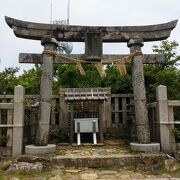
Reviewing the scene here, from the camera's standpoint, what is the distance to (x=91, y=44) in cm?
880

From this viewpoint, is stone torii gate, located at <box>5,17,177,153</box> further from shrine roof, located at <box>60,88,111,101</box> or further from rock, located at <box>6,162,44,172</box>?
shrine roof, located at <box>60,88,111,101</box>

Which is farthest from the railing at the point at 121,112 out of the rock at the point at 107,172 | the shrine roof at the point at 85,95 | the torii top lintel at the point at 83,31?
the rock at the point at 107,172

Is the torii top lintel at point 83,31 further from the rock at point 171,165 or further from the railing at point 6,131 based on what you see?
the rock at point 171,165

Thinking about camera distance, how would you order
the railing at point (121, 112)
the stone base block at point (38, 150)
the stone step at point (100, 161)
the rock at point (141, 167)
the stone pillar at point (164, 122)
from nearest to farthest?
the rock at point (141, 167) → the stone step at point (100, 161) → the stone base block at point (38, 150) → the stone pillar at point (164, 122) → the railing at point (121, 112)

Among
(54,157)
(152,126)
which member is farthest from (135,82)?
(54,157)

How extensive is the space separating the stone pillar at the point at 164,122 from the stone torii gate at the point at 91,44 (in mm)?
463

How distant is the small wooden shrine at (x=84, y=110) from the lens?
10055mm

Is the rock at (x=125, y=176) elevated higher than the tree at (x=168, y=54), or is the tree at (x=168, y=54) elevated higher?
the tree at (x=168, y=54)

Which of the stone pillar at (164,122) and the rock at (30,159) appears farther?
the stone pillar at (164,122)

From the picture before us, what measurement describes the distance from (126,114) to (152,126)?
2830 millimetres

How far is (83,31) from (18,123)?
3803 mm

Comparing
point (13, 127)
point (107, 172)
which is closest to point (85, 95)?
point (13, 127)

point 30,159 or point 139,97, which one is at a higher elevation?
point 139,97

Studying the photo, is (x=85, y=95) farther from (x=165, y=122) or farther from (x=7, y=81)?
(x=7, y=81)
